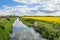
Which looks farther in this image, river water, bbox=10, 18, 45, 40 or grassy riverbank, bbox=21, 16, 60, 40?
river water, bbox=10, 18, 45, 40

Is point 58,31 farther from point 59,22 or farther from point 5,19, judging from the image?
point 5,19

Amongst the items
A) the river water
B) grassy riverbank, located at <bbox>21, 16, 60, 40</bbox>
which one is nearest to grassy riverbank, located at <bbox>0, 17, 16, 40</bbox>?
the river water

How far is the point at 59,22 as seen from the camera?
10.0 metres

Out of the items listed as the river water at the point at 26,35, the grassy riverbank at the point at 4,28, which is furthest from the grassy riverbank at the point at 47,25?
the grassy riverbank at the point at 4,28

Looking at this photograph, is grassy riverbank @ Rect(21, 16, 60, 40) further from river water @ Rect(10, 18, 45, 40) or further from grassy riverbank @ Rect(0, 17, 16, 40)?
grassy riverbank @ Rect(0, 17, 16, 40)

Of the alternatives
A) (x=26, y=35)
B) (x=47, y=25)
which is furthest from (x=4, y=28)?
(x=47, y=25)

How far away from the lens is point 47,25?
9812 millimetres

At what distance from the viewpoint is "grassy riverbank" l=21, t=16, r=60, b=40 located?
9.13 metres

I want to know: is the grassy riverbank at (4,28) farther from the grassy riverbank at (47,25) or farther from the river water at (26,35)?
the grassy riverbank at (47,25)

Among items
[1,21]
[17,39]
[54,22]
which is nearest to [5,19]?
[1,21]

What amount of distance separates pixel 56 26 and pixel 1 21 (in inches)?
103

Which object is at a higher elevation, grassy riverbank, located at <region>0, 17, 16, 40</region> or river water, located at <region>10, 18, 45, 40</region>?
grassy riverbank, located at <region>0, 17, 16, 40</region>

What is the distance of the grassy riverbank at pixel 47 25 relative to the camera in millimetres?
9133

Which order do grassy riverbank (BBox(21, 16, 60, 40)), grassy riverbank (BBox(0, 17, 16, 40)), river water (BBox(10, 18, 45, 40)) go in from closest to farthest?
grassy riverbank (BBox(21, 16, 60, 40))
grassy riverbank (BBox(0, 17, 16, 40))
river water (BBox(10, 18, 45, 40))
